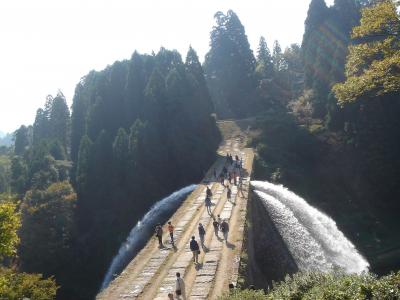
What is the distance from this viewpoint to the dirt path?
56.1 ft

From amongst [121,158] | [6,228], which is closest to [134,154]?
[121,158]

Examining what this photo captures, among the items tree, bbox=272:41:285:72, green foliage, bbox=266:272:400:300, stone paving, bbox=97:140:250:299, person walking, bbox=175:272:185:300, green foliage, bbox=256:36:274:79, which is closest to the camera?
green foliage, bbox=266:272:400:300

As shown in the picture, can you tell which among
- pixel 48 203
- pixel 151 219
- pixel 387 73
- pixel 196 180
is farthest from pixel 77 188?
pixel 387 73

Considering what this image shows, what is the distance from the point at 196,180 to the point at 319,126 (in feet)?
85.3

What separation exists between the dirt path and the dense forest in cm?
1430

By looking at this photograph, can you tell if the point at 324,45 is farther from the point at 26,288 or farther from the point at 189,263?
the point at 26,288

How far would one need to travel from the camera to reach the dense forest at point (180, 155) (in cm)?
4575

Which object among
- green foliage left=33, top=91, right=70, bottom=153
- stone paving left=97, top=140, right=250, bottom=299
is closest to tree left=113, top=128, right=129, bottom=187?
stone paving left=97, top=140, right=250, bottom=299

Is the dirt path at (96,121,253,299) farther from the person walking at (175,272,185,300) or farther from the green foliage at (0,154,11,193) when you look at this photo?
the green foliage at (0,154,11,193)

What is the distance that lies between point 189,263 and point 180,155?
31154 mm

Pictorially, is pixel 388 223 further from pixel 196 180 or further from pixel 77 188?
pixel 77 188

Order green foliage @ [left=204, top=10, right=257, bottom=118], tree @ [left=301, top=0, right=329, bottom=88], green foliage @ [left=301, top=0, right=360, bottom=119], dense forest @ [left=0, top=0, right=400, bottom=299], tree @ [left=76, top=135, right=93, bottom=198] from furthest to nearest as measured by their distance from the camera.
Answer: green foliage @ [left=204, top=10, right=257, bottom=118] < tree @ [left=301, top=0, right=329, bottom=88] < green foliage @ [left=301, top=0, right=360, bottom=119] < tree @ [left=76, top=135, right=93, bottom=198] < dense forest @ [left=0, top=0, right=400, bottom=299]

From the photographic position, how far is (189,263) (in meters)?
19.8

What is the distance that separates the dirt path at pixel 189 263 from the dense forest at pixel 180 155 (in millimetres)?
14298
